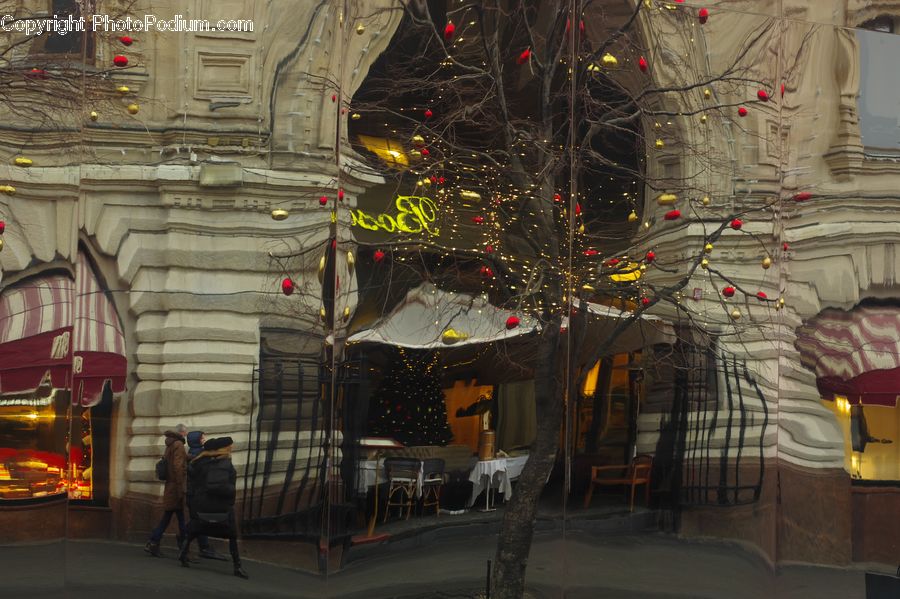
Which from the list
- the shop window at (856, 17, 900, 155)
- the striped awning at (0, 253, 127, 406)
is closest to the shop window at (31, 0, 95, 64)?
the striped awning at (0, 253, 127, 406)

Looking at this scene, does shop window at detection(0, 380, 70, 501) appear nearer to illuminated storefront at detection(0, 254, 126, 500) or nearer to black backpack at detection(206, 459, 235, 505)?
illuminated storefront at detection(0, 254, 126, 500)

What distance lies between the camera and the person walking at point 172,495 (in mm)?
5898

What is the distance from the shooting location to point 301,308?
6047 mm

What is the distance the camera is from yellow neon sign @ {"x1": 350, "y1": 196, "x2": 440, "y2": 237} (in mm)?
6113

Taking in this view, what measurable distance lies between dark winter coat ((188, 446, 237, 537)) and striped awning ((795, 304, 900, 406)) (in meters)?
3.98

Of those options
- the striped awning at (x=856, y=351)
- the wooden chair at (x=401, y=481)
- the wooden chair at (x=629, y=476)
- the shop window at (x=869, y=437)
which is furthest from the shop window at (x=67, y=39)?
Result: the shop window at (x=869, y=437)

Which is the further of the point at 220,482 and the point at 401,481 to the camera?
the point at 401,481

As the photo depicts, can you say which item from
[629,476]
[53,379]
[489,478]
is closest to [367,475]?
[489,478]

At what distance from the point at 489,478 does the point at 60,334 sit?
2.71m

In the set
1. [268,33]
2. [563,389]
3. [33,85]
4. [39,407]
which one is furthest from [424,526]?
[33,85]

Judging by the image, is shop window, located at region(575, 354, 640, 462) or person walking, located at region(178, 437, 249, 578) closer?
person walking, located at region(178, 437, 249, 578)

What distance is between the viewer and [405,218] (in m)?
6.18

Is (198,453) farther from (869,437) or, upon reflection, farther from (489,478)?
(869,437)

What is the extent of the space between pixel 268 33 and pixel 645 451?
355 cm
